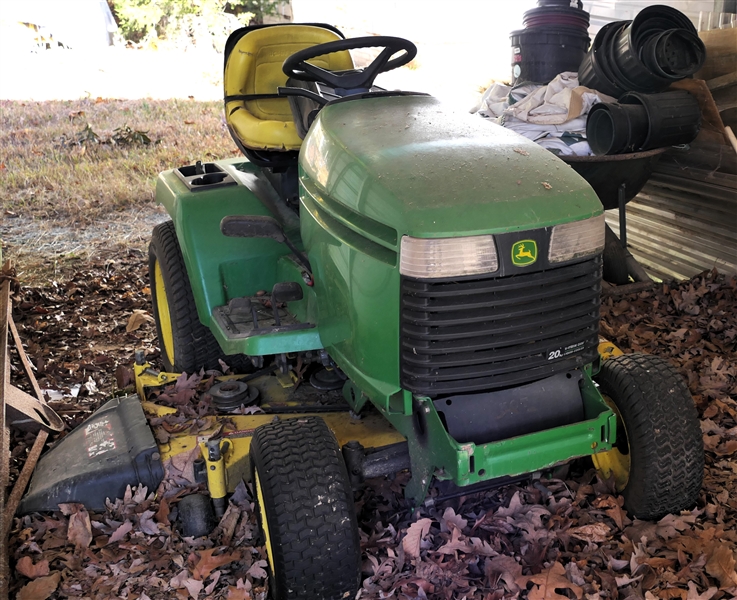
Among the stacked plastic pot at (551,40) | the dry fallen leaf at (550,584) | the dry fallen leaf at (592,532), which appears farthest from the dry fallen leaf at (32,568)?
the stacked plastic pot at (551,40)

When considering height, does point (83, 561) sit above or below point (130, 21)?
below

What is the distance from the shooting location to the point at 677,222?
465 cm

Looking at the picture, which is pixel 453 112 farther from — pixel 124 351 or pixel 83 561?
pixel 124 351

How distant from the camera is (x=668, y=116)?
154 inches

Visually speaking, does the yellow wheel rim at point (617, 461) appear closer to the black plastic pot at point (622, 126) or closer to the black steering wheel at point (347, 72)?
the black steering wheel at point (347, 72)

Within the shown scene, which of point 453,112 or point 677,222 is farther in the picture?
point 677,222

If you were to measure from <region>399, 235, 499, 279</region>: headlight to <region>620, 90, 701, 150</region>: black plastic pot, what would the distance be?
8.18 feet

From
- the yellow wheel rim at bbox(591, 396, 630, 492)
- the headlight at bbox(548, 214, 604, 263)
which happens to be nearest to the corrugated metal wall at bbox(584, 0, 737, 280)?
the yellow wheel rim at bbox(591, 396, 630, 492)

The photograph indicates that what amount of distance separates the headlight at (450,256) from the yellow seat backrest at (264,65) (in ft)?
5.60

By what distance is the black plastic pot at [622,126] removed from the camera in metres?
3.82

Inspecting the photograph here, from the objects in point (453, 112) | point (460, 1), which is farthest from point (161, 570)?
point (460, 1)

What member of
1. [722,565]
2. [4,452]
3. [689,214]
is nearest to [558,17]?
[689,214]

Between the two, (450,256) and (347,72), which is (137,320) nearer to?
(347,72)

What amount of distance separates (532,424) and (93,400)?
2248 mm
